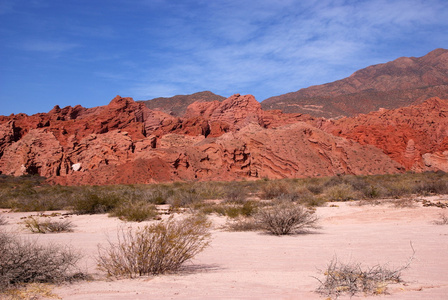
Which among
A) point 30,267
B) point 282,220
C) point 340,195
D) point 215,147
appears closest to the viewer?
point 30,267

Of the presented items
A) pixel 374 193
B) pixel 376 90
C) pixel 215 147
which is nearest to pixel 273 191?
pixel 374 193

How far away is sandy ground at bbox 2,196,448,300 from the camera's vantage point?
4.08 metres

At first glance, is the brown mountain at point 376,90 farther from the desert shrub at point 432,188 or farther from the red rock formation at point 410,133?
the desert shrub at point 432,188

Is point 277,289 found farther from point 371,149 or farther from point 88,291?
point 371,149

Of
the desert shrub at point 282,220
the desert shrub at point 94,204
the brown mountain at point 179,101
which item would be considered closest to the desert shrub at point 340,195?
the desert shrub at point 282,220

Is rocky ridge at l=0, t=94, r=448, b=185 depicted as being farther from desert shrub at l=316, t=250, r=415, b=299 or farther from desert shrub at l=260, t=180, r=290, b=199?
desert shrub at l=316, t=250, r=415, b=299

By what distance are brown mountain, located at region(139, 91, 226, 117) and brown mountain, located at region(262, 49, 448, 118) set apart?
61.7 feet

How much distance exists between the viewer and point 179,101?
411 feet

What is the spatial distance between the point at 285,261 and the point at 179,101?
122 m

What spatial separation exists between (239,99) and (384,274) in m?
68.0

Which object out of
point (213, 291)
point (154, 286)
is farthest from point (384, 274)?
point (154, 286)

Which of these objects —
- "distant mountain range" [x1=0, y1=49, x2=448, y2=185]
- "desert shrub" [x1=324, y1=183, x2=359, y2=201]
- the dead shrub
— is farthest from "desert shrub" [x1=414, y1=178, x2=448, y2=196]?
"distant mountain range" [x1=0, y1=49, x2=448, y2=185]

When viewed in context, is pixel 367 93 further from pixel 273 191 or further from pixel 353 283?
pixel 353 283

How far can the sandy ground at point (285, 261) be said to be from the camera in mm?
4082
